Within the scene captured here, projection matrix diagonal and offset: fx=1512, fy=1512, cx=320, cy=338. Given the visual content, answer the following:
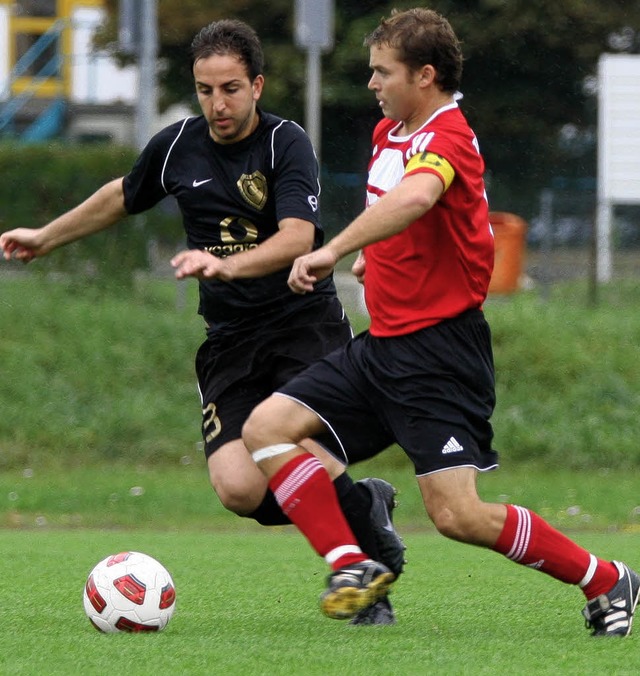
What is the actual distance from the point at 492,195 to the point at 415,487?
608 cm

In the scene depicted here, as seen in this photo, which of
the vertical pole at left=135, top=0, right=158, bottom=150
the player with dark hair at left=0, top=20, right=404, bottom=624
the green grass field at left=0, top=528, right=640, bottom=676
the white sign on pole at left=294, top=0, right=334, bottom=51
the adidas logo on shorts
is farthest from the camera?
the vertical pole at left=135, top=0, right=158, bottom=150

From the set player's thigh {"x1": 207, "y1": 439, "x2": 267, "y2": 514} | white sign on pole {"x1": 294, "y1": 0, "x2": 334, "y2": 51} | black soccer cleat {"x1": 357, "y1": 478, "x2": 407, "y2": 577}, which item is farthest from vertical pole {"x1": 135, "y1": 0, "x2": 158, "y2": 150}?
black soccer cleat {"x1": 357, "y1": 478, "x2": 407, "y2": 577}

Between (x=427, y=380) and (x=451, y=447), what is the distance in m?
0.26

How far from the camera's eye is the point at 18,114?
1019 inches

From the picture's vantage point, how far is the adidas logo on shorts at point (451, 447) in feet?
17.5

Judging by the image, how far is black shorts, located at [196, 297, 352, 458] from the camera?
6418 mm

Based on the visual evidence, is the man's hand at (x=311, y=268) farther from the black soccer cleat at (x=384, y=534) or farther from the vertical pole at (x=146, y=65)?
the vertical pole at (x=146, y=65)

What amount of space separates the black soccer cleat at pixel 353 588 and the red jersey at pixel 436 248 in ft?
2.90

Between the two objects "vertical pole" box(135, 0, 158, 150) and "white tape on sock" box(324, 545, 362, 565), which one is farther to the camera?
"vertical pole" box(135, 0, 158, 150)

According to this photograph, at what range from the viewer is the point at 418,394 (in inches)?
214

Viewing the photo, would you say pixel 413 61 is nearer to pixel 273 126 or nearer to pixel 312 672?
pixel 273 126

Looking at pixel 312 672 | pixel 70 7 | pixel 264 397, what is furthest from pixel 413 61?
pixel 70 7

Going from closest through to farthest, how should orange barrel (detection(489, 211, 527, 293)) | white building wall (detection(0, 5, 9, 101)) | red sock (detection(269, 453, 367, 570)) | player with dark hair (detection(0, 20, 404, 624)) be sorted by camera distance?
red sock (detection(269, 453, 367, 570)) < player with dark hair (detection(0, 20, 404, 624)) < orange barrel (detection(489, 211, 527, 293)) < white building wall (detection(0, 5, 9, 101))

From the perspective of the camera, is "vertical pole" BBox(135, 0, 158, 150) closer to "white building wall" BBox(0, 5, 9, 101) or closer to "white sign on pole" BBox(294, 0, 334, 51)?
"white sign on pole" BBox(294, 0, 334, 51)
